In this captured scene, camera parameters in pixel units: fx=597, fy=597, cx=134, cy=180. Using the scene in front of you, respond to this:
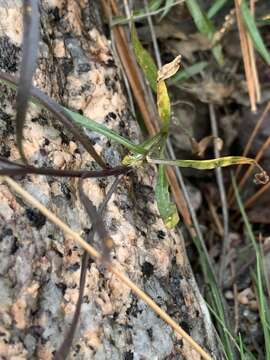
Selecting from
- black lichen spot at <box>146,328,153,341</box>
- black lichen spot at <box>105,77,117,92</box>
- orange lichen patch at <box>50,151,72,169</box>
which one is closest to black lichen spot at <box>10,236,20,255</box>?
orange lichen patch at <box>50,151,72,169</box>

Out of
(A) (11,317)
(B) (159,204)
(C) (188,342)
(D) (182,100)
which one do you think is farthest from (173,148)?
(A) (11,317)

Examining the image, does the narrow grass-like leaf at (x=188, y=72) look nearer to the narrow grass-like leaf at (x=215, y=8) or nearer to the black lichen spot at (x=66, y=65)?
the narrow grass-like leaf at (x=215, y=8)

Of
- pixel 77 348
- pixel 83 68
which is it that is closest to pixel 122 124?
pixel 83 68

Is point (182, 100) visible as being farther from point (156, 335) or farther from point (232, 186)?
point (156, 335)

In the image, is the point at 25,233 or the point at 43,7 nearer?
the point at 25,233

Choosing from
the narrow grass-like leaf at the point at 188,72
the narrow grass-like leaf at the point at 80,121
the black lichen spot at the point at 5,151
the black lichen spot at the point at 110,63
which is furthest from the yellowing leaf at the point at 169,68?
the narrow grass-like leaf at the point at 188,72

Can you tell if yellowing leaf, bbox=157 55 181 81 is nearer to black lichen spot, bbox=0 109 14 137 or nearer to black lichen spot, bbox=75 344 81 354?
black lichen spot, bbox=0 109 14 137
